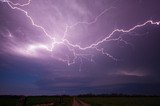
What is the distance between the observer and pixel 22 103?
4.36m
